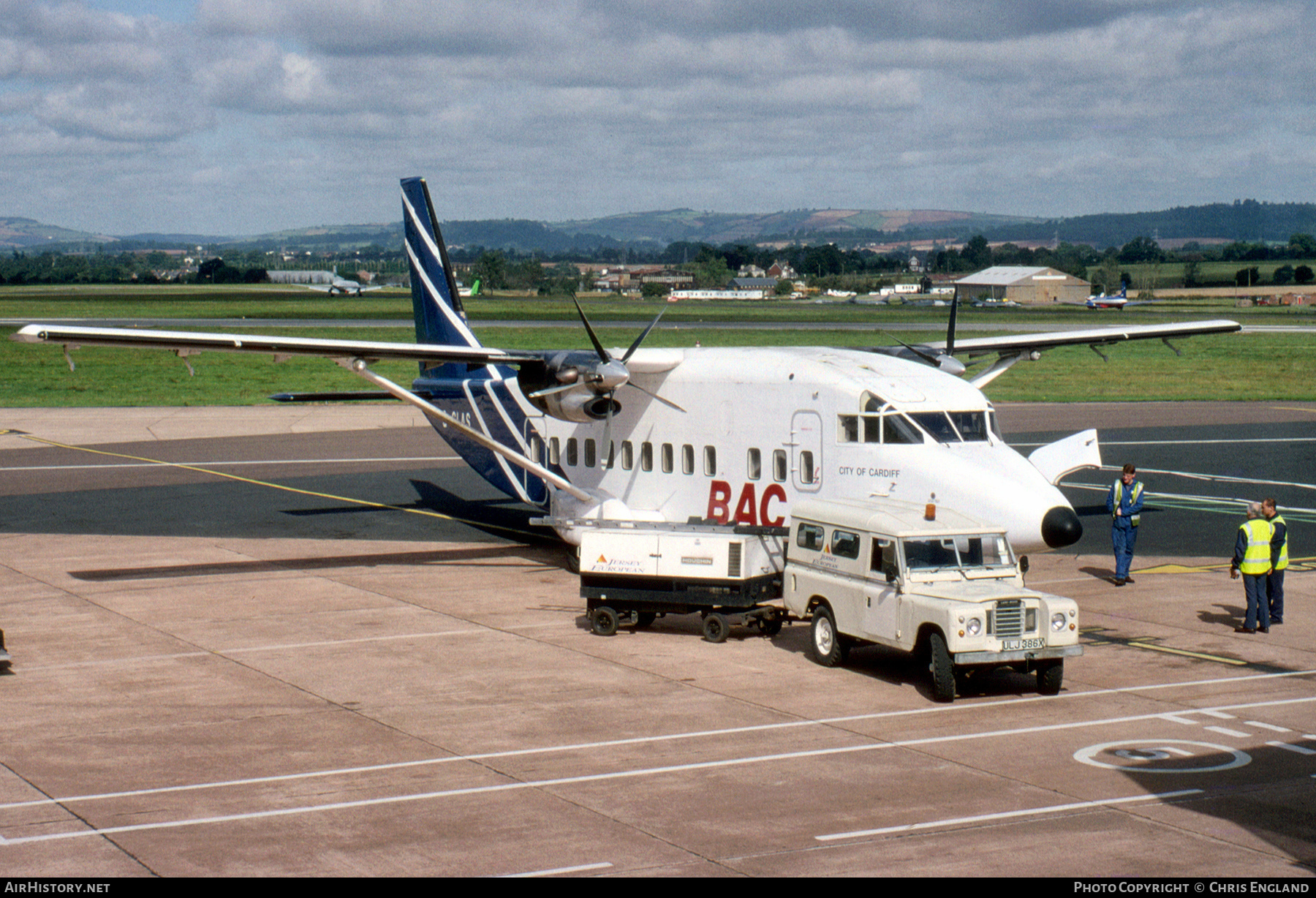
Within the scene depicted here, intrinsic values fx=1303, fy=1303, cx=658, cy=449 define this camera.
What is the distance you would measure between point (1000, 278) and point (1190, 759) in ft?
592

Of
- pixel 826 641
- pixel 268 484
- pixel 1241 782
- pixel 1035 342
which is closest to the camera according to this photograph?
pixel 1241 782

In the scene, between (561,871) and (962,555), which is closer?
(561,871)

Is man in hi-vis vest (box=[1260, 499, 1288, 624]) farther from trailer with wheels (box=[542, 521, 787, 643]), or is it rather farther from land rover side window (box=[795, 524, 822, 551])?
trailer with wheels (box=[542, 521, 787, 643])

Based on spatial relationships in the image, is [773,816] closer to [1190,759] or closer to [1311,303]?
[1190,759]

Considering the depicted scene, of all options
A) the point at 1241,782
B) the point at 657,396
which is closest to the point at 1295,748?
the point at 1241,782

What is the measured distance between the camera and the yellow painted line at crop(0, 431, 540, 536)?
33969 millimetres

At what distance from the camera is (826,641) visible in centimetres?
1988

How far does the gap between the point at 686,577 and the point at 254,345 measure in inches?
398

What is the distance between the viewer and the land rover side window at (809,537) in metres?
20.4

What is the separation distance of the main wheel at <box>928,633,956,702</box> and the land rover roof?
1.67 metres

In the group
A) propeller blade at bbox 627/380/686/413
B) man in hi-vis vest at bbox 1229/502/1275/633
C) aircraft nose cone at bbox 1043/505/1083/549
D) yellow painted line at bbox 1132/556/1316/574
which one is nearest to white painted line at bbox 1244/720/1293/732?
aircraft nose cone at bbox 1043/505/1083/549

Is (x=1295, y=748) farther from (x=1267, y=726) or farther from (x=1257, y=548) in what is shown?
(x=1257, y=548)

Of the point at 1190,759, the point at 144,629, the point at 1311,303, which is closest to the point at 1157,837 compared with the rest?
the point at 1190,759

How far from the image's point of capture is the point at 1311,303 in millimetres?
154750
